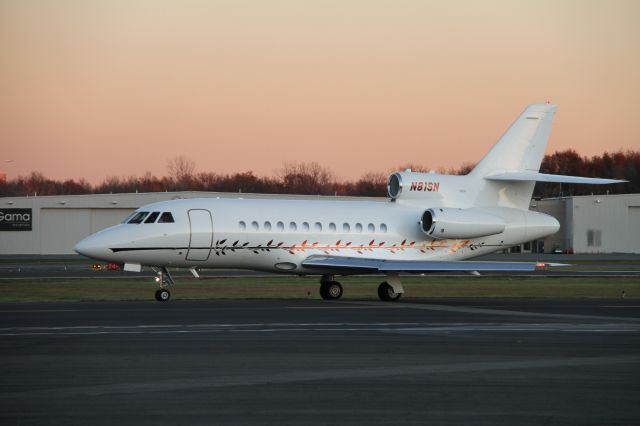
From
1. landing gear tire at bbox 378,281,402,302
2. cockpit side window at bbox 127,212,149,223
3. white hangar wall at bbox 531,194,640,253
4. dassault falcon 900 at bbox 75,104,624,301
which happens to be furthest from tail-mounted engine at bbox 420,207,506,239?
white hangar wall at bbox 531,194,640,253

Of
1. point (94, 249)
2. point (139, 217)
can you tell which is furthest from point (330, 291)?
point (94, 249)

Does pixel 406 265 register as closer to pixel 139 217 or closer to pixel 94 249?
pixel 139 217

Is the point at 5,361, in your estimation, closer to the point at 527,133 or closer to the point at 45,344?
the point at 45,344

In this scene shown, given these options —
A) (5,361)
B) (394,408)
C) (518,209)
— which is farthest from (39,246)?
(394,408)

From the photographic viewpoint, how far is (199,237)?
3198cm

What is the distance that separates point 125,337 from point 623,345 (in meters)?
9.05

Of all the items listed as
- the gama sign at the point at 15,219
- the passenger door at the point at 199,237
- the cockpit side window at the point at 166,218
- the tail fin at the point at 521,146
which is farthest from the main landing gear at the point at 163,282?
the gama sign at the point at 15,219

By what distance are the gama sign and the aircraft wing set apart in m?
51.9

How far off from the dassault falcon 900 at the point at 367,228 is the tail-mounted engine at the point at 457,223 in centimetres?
3

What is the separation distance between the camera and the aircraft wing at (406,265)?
30094mm

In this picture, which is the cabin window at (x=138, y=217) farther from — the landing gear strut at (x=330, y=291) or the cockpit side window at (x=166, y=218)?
the landing gear strut at (x=330, y=291)

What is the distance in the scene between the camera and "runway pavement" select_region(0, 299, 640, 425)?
11.2 meters

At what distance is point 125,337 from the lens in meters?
19.2

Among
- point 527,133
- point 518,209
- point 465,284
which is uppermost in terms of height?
point 527,133
